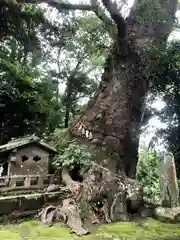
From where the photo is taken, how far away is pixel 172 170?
9.45 m

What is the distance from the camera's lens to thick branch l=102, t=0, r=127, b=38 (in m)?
8.76

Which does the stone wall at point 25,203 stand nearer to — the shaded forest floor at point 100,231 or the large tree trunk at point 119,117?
the shaded forest floor at point 100,231

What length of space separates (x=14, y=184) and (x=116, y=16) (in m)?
6.16

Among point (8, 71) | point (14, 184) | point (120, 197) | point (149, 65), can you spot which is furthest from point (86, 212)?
point (8, 71)

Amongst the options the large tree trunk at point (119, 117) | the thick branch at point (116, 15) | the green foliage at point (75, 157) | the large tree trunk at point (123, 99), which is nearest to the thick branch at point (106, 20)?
the large tree trunk at point (119, 117)

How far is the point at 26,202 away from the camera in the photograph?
8.79m

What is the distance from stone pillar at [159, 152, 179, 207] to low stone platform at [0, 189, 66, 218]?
123 inches

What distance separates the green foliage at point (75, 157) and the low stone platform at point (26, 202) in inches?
40.4

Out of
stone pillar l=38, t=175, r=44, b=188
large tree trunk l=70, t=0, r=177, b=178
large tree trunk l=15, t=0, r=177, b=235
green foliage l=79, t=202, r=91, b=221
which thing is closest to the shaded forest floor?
green foliage l=79, t=202, r=91, b=221

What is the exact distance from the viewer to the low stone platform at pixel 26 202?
8.39 m

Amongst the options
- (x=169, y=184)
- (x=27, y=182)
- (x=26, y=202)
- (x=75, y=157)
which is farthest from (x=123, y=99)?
(x=26, y=202)

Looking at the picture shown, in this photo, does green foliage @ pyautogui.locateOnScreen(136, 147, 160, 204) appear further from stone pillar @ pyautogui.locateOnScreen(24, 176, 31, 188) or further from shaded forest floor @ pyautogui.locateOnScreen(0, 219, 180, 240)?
stone pillar @ pyautogui.locateOnScreen(24, 176, 31, 188)

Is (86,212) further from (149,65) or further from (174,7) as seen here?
(174,7)

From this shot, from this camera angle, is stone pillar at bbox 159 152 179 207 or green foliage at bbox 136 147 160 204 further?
green foliage at bbox 136 147 160 204
